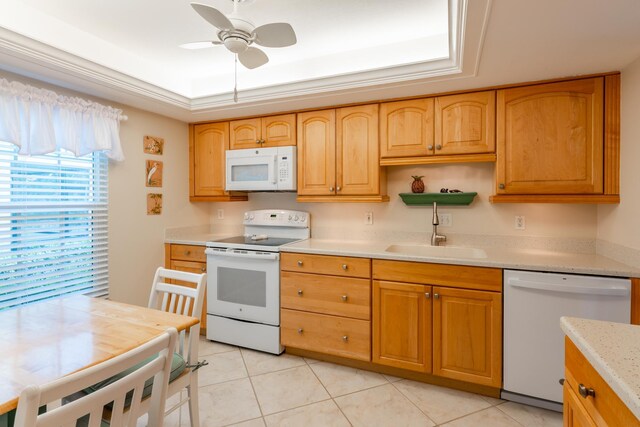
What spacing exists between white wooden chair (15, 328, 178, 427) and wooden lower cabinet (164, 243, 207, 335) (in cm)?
199

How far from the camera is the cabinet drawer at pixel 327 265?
2.46 metres

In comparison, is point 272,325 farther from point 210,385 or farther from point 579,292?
point 579,292

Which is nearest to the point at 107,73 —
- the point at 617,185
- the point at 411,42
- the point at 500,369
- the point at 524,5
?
the point at 411,42

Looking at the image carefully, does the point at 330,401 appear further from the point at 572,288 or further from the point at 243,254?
the point at 572,288

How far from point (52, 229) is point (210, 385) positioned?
1.60 meters

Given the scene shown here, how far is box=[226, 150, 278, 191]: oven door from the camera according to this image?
303 centimetres

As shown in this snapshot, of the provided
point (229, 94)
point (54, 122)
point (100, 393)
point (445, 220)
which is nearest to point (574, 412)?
point (100, 393)

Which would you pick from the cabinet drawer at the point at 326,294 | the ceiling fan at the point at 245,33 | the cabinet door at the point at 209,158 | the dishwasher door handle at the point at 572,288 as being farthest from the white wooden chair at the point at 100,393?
the cabinet door at the point at 209,158

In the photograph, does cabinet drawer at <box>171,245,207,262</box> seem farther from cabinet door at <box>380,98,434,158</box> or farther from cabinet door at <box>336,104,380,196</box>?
cabinet door at <box>380,98,434,158</box>

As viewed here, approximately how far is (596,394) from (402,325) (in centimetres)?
149

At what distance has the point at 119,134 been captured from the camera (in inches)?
109

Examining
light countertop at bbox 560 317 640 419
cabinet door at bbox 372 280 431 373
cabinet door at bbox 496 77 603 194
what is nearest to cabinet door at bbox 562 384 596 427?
light countertop at bbox 560 317 640 419

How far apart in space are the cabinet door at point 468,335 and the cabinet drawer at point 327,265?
532 millimetres

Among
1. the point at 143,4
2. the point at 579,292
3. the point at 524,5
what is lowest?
the point at 579,292
